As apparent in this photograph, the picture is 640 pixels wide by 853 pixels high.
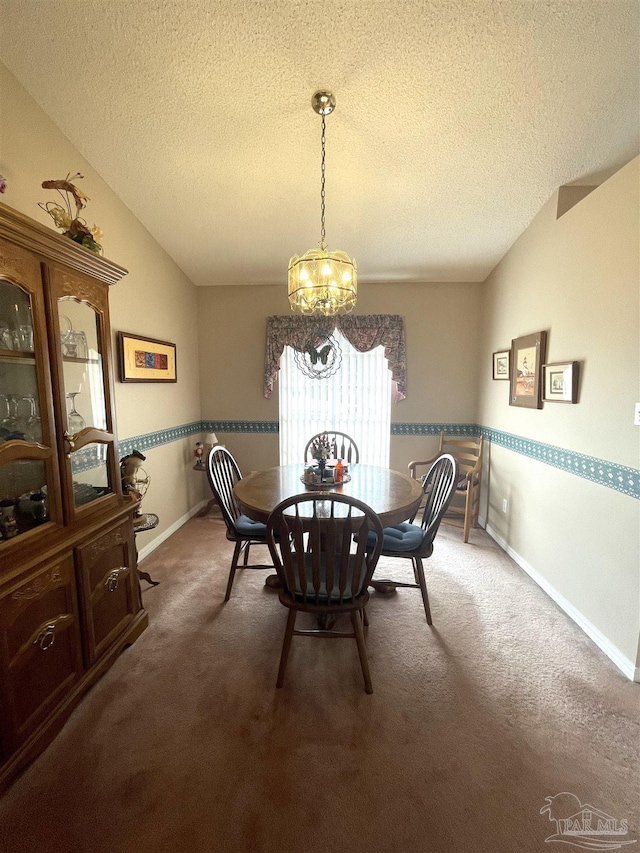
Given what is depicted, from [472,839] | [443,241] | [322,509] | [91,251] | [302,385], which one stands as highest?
[443,241]

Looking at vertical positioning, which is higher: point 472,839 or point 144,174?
point 144,174

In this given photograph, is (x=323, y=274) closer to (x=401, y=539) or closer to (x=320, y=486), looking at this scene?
(x=320, y=486)

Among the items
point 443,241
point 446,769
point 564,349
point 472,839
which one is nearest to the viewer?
point 472,839

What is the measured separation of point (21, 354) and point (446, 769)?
2.20m

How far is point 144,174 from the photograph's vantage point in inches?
89.6

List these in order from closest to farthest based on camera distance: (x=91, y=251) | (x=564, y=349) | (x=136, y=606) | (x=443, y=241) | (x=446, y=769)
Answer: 1. (x=446, y=769)
2. (x=91, y=251)
3. (x=136, y=606)
4. (x=564, y=349)
5. (x=443, y=241)

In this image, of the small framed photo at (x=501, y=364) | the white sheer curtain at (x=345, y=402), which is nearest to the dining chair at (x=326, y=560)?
the small framed photo at (x=501, y=364)

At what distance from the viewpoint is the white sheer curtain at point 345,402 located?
3777 mm

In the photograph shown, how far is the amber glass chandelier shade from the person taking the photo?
1823 millimetres

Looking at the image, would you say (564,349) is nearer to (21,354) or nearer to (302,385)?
(302,385)

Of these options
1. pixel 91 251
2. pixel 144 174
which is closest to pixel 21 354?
pixel 91 251

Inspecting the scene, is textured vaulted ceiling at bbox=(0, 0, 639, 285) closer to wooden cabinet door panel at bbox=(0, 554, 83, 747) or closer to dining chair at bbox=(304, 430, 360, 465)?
dining chair at bbox=(304, 430, 360, 465)

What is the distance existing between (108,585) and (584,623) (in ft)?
8.41

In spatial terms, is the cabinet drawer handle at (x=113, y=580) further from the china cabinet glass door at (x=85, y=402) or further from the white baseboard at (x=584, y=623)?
the white baseboard at (x=584, y=623)
